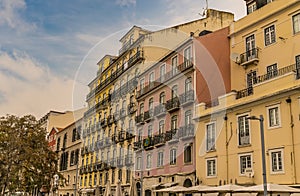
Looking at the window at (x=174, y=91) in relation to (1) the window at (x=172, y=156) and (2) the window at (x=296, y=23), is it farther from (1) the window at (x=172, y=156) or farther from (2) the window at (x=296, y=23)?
(2) the window at (x=296, y=23)

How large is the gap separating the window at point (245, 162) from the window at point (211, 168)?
2858mm

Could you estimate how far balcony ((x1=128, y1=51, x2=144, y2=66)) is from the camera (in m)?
45.2

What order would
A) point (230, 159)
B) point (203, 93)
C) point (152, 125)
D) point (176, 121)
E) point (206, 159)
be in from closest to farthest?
point (230, 159)
point (206, 159)
point (203, 93)
point (176, 121)
point (152, 125)

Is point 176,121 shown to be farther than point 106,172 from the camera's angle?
No

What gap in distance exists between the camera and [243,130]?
26875 mm

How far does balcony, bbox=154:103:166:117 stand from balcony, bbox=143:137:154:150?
8.52 ft

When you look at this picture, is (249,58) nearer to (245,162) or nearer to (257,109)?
(257,109)

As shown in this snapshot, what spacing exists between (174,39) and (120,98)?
471 inches

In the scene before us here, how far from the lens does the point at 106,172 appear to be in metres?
50.4

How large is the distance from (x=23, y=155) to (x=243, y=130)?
15.9 meters

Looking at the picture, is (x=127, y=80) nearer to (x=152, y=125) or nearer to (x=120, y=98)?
(x=120, y=98)

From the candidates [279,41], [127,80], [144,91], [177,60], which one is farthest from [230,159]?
[127,80]

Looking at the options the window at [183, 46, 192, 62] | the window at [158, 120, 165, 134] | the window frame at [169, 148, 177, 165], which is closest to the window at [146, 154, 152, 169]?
the window at [158, 120, 165, 134]

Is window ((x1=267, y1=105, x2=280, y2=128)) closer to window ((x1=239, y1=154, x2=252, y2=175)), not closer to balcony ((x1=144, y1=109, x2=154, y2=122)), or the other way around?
window ((x1=239, y1=154, x2=252, y2=175))
